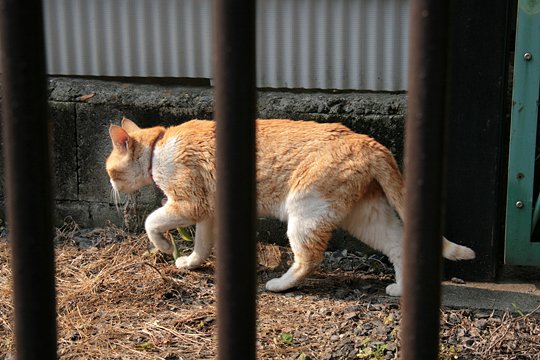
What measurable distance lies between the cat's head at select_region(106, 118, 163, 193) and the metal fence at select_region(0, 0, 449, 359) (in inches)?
146

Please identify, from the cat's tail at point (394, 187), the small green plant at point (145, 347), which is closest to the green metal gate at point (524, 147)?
the cat's tail at point (394, 187)

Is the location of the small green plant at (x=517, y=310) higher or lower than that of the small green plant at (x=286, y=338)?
higher

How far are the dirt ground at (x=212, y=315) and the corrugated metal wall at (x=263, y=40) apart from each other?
111 centimetres

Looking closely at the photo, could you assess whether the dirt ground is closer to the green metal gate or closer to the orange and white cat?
the orange and white cat

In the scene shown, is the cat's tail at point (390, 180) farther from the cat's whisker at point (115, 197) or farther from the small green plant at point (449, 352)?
the cat's whisker at point (115, 197)

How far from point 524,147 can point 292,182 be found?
4.19 ft

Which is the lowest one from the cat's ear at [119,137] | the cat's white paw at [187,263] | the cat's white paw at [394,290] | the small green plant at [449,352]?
the small green plant at [449,352]

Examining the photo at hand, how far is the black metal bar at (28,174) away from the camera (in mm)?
1051

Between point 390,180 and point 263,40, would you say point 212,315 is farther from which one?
point 263,40

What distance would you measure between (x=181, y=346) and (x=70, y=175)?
1993mm

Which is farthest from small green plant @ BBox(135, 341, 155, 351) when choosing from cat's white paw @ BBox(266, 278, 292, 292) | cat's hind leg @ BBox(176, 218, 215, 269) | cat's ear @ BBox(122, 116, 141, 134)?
cat's ear @ BBox(122, 116, 141, 134)

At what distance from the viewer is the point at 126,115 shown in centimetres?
533

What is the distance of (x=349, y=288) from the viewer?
4738 mm

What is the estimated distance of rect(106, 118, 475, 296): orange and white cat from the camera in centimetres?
436
